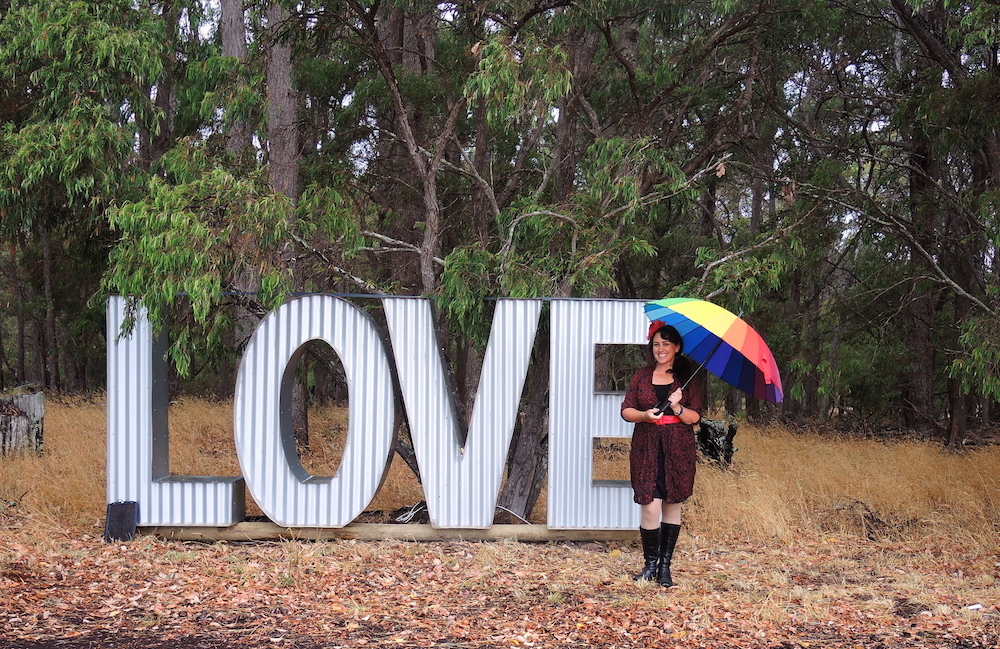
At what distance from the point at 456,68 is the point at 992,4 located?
6.12 metres

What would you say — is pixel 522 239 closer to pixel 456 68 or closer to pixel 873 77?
pixel 456 68

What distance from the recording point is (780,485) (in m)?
8.83

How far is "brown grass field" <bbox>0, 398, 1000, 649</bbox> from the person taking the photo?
16.2 ft

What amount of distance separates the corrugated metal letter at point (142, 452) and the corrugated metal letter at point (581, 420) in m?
2.45

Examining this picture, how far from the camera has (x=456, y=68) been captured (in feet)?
38.4

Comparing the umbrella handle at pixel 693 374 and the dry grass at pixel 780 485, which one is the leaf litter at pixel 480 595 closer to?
the dry grass at pixel 780 485

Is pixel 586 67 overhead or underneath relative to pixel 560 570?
overhead

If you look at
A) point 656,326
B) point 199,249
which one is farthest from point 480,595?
point 199,249

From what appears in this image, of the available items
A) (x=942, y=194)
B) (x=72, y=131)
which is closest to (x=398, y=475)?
(x=72, y=131)

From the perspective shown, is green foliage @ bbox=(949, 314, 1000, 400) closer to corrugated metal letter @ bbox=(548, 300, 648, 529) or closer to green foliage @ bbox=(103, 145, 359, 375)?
corrugated metal letter @ bbox=(548, 300, 648, 529)

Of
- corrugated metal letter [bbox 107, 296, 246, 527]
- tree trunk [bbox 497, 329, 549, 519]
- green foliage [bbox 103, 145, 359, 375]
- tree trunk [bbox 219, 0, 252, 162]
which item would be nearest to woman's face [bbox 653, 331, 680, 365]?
tree trunk [bbox 497, 329, 549, 519]

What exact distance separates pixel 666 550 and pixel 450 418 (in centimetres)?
Answer: 196

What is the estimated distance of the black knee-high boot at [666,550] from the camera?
5.84 meters

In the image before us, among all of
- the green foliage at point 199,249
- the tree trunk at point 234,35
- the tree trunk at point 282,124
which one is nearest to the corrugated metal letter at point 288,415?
the green foliage at point 199,249
